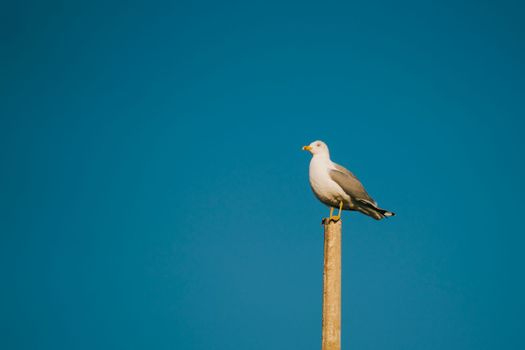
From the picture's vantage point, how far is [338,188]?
12.4 meters

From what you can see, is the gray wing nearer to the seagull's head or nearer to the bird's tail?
the bird's tail

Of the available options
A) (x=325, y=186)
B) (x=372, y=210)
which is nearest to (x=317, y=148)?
(x=325, y=186)

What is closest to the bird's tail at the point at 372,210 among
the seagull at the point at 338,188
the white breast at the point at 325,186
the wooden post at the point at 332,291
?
the seagull at the point at 338,188

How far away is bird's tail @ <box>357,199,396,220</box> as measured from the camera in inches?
506

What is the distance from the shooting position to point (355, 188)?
12.6 m

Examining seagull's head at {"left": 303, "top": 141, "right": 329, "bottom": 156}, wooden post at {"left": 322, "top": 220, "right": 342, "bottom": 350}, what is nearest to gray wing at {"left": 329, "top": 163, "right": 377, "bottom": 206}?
seagull's head at {"left": 303, "top": 141, "right": 329, "bottom": 156}

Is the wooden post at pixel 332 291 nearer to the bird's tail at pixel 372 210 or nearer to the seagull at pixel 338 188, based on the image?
the seagull at pixel 338 188

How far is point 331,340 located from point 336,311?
395mm

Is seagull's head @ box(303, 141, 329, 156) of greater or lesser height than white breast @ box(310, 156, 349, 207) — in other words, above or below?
above

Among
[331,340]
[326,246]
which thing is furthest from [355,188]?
[331,340]

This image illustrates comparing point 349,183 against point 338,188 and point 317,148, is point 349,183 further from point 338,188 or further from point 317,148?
point 317,148

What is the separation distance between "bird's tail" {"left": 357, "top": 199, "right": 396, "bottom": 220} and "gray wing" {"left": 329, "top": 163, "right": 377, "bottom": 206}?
6 centimetres

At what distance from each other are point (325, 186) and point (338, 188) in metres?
0.26

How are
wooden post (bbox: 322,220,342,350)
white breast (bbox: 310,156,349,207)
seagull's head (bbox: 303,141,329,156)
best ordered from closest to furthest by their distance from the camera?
wooden post (bbox: 322,220,342,350), white breast (bbox: 310,156,349,207), seagull's head (bbox: 303,141,329,156)
